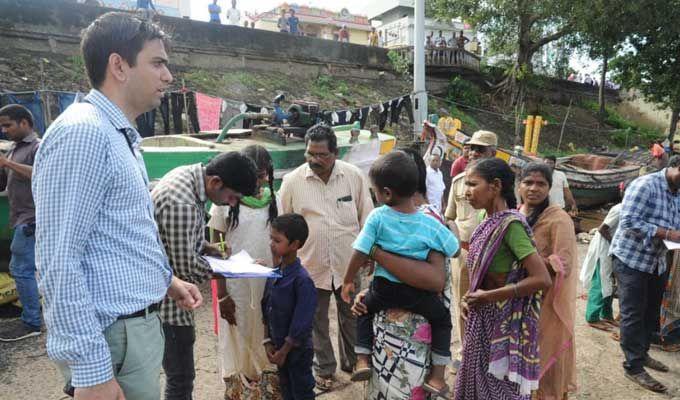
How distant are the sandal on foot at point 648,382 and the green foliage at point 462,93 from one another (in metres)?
17.2

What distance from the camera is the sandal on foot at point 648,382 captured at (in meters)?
3.20

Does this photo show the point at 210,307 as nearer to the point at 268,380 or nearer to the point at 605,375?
the point at 268,380

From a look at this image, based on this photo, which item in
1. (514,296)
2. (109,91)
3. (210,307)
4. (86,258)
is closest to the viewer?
(86,258)

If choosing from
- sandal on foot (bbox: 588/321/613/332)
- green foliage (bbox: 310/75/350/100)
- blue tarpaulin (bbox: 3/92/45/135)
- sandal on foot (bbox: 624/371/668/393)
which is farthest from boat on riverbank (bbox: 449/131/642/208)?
blue tarpaulin (bbox: 3/92/45/135)

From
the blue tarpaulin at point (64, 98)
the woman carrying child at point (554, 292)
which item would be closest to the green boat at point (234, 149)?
the blue tarpaulin at point (64, 98)

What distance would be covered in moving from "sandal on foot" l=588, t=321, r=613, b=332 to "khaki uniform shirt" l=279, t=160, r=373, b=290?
272 cm

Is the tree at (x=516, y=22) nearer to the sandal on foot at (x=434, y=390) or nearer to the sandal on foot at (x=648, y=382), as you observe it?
the sandal on foot at (x=648, y=382)

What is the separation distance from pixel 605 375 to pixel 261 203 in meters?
2.85

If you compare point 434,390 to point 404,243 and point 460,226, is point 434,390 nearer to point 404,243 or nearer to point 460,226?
point 404,243

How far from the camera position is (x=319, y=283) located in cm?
311

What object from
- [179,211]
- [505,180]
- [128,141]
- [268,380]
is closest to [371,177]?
[505,180]

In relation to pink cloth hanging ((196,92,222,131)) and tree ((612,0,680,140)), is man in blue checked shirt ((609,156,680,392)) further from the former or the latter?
tree ((612,0,680,140))

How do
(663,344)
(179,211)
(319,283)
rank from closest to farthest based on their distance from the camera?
(179,211)
(319,283)
(663,344)

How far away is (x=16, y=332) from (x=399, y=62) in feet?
49.8
